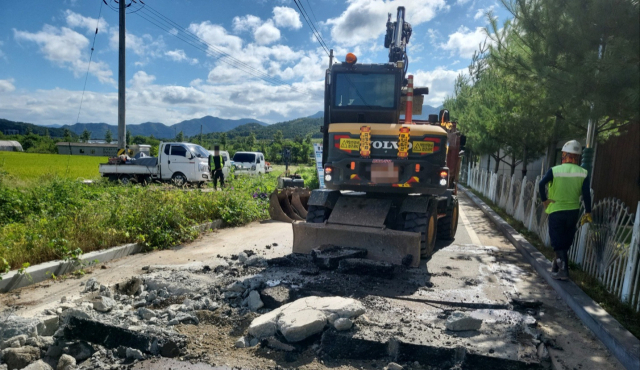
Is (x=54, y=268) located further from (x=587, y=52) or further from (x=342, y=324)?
(x=587, y=52)

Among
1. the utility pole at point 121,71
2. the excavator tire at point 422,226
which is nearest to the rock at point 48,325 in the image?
the excavator tire at point 422,226

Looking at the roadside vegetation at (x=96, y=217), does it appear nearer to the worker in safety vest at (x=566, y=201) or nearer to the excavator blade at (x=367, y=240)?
the excavator blade at (x=367, y=240)

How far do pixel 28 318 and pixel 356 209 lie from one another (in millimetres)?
4412

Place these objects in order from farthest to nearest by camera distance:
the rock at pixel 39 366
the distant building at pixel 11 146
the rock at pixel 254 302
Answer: the distant building at pixel 11 146 < the rock at pixel 254 302 < the rock at pixel 39 366

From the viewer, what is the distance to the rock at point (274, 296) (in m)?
4.39

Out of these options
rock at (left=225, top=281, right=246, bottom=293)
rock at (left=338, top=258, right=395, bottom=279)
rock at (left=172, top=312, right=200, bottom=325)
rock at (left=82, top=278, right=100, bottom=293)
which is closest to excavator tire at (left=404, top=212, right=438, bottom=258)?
rock at (left=338, top=258, right=395, bottom=279)

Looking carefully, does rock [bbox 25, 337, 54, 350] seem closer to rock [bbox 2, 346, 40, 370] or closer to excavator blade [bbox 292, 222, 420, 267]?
rock [bbox 2, 346, 40, 370]

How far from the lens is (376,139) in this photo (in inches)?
249

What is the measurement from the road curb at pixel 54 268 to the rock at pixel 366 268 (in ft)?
11.3

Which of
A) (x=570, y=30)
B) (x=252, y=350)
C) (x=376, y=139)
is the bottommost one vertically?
(x=252, y=350)

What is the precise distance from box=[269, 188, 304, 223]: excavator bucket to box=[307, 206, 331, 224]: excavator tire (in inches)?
138

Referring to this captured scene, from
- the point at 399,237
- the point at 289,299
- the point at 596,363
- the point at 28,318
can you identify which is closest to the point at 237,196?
the point at 399,237

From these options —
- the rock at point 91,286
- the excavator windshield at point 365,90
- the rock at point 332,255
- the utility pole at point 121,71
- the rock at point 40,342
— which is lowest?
the rock at point 40,342

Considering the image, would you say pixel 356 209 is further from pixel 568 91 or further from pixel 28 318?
pixel 28 318
